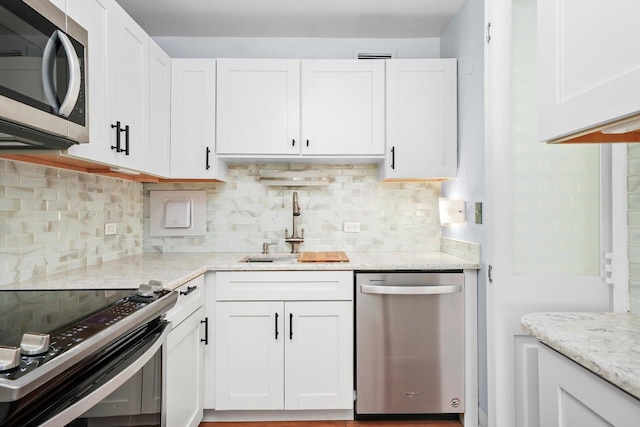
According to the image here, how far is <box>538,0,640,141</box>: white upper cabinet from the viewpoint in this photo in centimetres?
75

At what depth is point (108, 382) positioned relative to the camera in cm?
99

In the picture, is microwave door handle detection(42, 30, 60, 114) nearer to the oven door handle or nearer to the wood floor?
the oven door handle

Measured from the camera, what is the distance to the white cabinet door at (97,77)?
61.1 inches

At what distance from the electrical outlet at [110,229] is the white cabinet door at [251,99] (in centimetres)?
79

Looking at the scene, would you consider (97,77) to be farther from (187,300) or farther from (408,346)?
(408,346)

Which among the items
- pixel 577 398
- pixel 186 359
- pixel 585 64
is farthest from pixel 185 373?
pixel 585 64

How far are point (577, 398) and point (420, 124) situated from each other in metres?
1.93

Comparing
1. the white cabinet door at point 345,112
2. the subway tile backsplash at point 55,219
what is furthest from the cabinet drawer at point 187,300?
the white cabinet door at point 345,112

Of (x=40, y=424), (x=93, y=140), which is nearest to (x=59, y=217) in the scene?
(x=93, y=140)

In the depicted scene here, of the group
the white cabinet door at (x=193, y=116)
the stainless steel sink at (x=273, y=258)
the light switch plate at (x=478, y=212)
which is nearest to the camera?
the light switch plate at (x=478, y=212)

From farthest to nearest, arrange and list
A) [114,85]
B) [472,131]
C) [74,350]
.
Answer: [472,131] → [114,85] → [74,350]

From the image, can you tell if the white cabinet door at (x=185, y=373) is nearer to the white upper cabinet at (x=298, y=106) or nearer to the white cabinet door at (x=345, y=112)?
the white upper cabinet at (x=298, y=106)

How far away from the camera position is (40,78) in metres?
1.13

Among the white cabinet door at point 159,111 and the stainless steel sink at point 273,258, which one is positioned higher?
the white cabinet door at point 159,111
